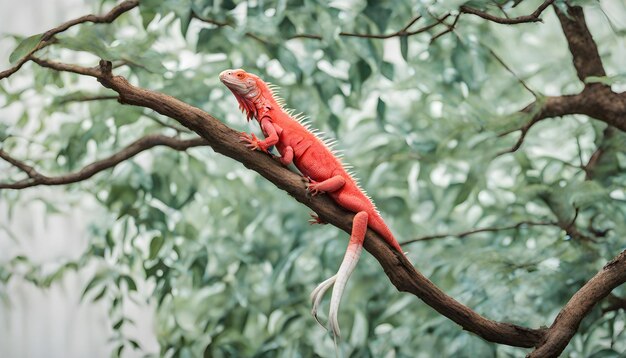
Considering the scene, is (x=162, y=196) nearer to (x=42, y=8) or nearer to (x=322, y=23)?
(x=322, y=23)

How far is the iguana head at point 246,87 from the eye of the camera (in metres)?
1.52

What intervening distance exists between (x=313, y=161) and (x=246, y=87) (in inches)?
7.9

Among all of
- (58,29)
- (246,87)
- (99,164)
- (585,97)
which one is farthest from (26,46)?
(585,97)

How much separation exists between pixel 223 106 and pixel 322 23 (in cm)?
68

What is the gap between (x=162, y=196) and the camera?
2416mm

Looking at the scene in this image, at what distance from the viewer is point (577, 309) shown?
5.01 ft

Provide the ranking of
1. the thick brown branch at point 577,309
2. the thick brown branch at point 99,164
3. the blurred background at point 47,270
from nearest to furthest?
the thick brown branch at point 577,309
the thick brown branch at point 99,164
the blurred background at point 47,270

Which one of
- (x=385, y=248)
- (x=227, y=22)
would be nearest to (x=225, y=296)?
(x=227, y=22)

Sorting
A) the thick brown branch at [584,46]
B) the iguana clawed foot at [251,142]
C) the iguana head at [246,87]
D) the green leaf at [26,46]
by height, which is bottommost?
the green leaf at [26,46]

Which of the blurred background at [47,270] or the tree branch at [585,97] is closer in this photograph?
the tree branch at [585,97]

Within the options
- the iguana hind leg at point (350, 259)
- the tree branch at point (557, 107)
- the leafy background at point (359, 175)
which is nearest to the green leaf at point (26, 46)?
the leafy background at point (359, 175)

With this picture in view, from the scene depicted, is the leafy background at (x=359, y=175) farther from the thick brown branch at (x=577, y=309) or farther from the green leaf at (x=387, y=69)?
the thick brown branch at (x=577, y=309)

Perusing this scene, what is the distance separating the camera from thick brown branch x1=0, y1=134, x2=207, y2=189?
1880 mm

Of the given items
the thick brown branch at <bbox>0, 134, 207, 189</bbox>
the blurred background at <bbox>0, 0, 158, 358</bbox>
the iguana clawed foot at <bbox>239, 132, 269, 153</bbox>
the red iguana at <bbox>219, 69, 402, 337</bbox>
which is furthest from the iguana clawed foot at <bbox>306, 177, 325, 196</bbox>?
the blurred background at <bbox>0, 0, 158, 358</bbox>
